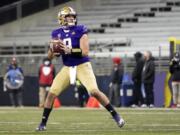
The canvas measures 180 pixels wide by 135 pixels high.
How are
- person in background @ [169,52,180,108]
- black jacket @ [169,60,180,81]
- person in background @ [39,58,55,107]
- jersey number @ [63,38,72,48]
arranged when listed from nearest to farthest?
jersey number @ [63,38,72,48] < person in background @ [169,52,180,108] < black jacket @ [169,60,180,81] < person in background @ [39,58,55,107]

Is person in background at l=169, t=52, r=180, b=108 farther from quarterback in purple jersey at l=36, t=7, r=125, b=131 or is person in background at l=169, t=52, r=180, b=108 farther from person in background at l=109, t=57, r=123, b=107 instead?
quarterback in purple jersey at l=36, t=7, r=125, b=131

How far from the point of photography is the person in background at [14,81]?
24094mm

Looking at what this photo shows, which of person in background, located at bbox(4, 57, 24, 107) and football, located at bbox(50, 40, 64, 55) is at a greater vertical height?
football, located at bbox(50, 40, 64, 55)

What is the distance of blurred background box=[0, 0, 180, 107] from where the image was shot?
25161 millimetres

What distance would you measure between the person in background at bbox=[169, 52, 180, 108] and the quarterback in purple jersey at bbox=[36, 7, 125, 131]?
10240 millimetres

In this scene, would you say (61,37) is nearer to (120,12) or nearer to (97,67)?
Result: (97,67)

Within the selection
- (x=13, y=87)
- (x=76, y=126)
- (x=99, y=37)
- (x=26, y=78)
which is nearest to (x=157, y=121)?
(x=76, y=126)

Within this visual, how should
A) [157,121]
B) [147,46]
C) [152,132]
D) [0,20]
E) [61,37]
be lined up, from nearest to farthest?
[152,132]
[61,37]
[157,121]
[147,46]
[0,20]

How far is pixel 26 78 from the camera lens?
26031 millimetres

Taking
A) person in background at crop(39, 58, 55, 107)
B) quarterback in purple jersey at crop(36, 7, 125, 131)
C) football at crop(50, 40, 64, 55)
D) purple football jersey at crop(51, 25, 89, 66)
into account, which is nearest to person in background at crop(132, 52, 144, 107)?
person in background at crop(39, 58, 55, 107)

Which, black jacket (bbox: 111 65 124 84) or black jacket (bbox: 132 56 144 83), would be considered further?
black jacket (bbox: 111 65 124 84)

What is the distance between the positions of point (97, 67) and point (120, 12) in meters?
6.69

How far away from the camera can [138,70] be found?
23.1 meters

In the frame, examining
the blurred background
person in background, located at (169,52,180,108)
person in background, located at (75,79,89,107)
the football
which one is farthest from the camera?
the blurred background
